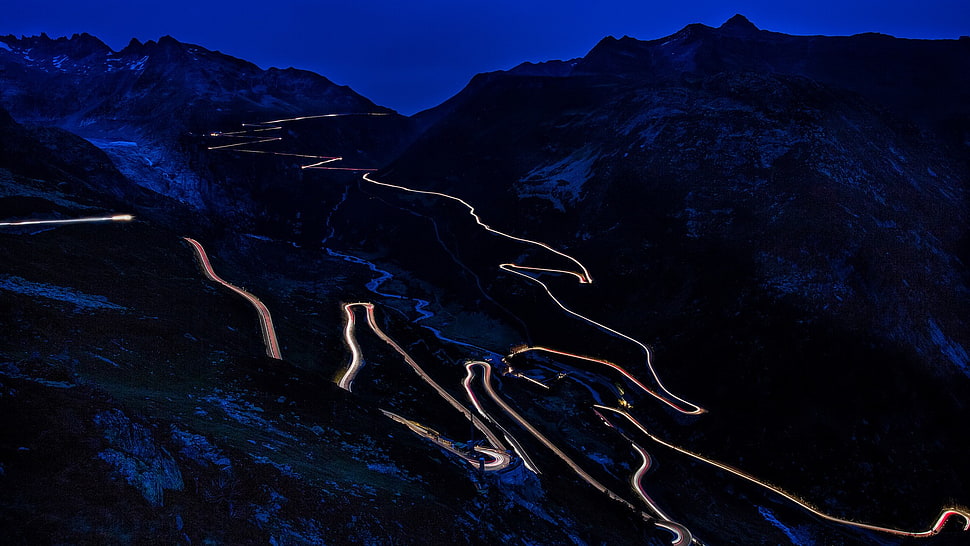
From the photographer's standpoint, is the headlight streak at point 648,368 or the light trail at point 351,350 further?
the headlight streak at point 648,368

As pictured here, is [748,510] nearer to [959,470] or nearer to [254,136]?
[959,470]

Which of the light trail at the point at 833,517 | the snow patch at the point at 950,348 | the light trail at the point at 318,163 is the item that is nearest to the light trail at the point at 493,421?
the light trail at the point at 833,517

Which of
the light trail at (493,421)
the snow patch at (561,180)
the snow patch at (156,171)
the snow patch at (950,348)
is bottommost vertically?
the light trail at (493,421)

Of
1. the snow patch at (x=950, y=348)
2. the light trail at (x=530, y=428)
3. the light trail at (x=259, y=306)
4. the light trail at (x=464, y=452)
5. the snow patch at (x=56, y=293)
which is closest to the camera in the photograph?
the snow patch at (x=56, y=293)

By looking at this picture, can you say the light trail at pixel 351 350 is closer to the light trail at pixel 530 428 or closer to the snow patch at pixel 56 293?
the light trail at pixel 530 428

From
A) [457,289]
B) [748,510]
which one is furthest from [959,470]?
[457,289]

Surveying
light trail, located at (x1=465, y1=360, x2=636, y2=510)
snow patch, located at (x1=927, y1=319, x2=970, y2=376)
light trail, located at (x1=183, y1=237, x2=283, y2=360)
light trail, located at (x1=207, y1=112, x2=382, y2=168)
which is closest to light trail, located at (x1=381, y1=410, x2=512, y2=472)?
light trail, located at (x1=465, y1=360, x2=636, y2=510)

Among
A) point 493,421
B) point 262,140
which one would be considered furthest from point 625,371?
point 262,140

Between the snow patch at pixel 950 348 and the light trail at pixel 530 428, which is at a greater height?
the snow patch at pixel 950 348
